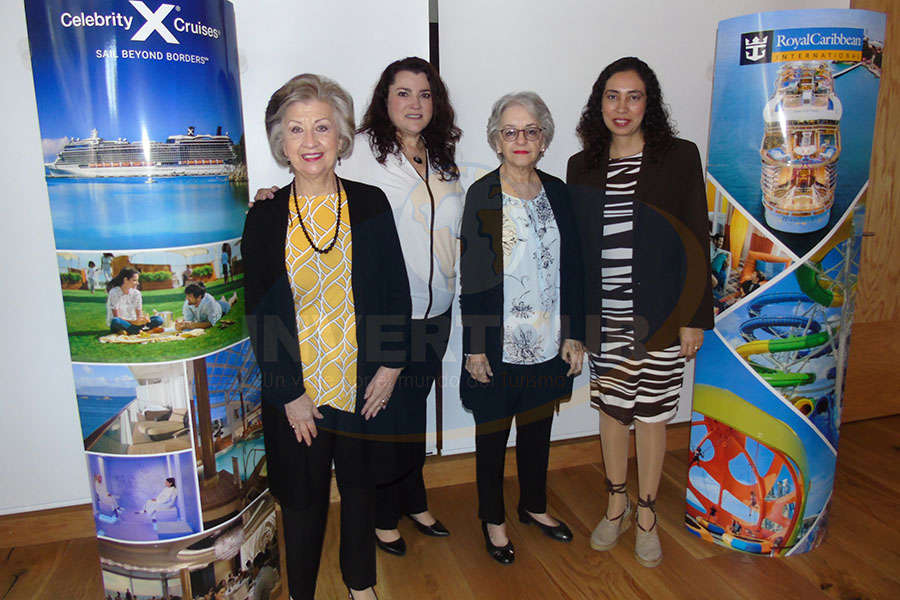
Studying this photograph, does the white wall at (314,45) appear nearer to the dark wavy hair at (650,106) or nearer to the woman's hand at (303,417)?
the dark wavy hair at (650,106)

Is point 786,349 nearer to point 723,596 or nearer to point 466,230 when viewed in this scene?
point 723,596

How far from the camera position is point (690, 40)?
2.70 metres

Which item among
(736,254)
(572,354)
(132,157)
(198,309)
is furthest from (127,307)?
(736,254)

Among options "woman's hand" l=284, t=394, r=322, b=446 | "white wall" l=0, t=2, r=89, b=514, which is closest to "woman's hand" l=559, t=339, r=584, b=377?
"woman's hand" l=284, t=394, r=322, b=446

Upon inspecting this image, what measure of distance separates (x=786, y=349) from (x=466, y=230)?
3.85 ft

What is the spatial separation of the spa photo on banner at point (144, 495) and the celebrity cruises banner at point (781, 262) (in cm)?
176

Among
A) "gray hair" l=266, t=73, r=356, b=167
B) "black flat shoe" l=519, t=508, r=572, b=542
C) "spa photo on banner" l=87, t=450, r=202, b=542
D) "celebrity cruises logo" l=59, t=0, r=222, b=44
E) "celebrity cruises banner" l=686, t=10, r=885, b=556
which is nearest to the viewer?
"celebrity cruises logo" l=59, t=0, r=222, b=44

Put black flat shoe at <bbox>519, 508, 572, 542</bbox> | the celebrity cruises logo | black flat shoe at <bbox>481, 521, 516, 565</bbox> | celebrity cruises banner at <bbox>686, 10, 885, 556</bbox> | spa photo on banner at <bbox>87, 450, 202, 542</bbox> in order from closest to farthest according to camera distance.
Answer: the celebrity cruises logo < spa photo on banner at <bbox>87, 450, 202, 542</bbox> < celebrity cruises banner at <bbox>686, 10, 885, 556</bbox> < black flat shoe at <bbox>481, 521, 516, 565</bbox> < black flat shoe at <bbox>519, 508, 572, 542</bbox>

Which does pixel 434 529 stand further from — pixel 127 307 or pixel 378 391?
pixel 127 307

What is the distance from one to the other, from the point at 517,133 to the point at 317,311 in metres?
0.85

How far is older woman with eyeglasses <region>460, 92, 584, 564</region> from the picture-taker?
6.17 feet

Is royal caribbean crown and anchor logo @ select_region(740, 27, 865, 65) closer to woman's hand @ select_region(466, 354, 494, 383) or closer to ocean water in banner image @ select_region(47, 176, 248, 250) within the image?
woman's hand @ select_region(466, 354, 494, 383)

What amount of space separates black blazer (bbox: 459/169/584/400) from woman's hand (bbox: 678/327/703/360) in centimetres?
36

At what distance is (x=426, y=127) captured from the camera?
2.03 metres
